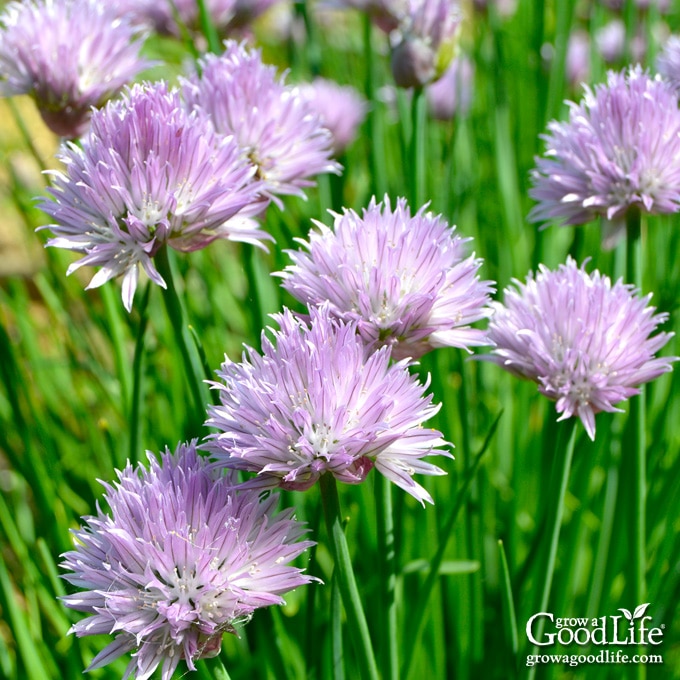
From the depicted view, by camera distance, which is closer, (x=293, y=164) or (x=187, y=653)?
(x=187, y=653)

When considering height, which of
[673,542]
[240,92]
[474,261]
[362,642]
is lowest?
[673,542]

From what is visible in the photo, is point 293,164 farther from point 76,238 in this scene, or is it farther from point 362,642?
point 362,642

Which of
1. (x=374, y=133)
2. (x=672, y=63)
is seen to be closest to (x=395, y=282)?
(x=672, y=63)

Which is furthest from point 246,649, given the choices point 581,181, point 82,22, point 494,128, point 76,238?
point 494,128

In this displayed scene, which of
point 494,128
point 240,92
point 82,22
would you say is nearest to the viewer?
point 240,92

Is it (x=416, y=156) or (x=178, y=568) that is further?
(x=416, y=156)

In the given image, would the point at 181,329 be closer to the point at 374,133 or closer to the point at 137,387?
the point at 137,387

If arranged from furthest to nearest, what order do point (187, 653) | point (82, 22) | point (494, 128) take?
1. point (494, 128)
2. point (82, 22)
3. point (187, 653)
